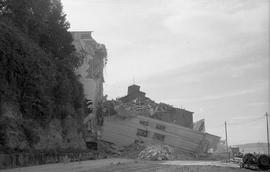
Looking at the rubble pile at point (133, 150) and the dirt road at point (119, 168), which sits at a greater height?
the rubble pile at point (133, 150)

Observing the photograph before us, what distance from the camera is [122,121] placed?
193 feet

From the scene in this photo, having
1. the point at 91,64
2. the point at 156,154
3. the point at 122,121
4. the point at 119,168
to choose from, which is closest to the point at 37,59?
the point at 119,168

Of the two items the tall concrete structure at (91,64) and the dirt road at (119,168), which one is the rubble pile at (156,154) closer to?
the dirt road at (119,168)

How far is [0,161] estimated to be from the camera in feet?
78.8

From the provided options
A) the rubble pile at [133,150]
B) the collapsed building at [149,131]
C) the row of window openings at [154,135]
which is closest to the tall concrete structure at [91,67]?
the collapsed building at [149,131]

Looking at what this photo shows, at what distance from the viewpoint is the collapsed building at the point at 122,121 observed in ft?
191

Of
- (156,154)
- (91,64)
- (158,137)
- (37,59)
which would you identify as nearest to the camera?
(37,59)

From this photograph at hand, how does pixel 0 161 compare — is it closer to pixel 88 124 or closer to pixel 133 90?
pixel 88 124

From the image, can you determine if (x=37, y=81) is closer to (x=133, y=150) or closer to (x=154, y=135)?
(x=133, y=150)

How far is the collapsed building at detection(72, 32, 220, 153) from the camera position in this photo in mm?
58312

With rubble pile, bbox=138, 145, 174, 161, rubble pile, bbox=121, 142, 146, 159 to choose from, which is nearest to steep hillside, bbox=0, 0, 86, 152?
rubble pile, bbox=138, 145, 174, 161

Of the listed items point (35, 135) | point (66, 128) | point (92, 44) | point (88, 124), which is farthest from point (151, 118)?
point (35, 135)

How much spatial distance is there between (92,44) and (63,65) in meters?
24.8

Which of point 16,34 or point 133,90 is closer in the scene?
point 16,34
